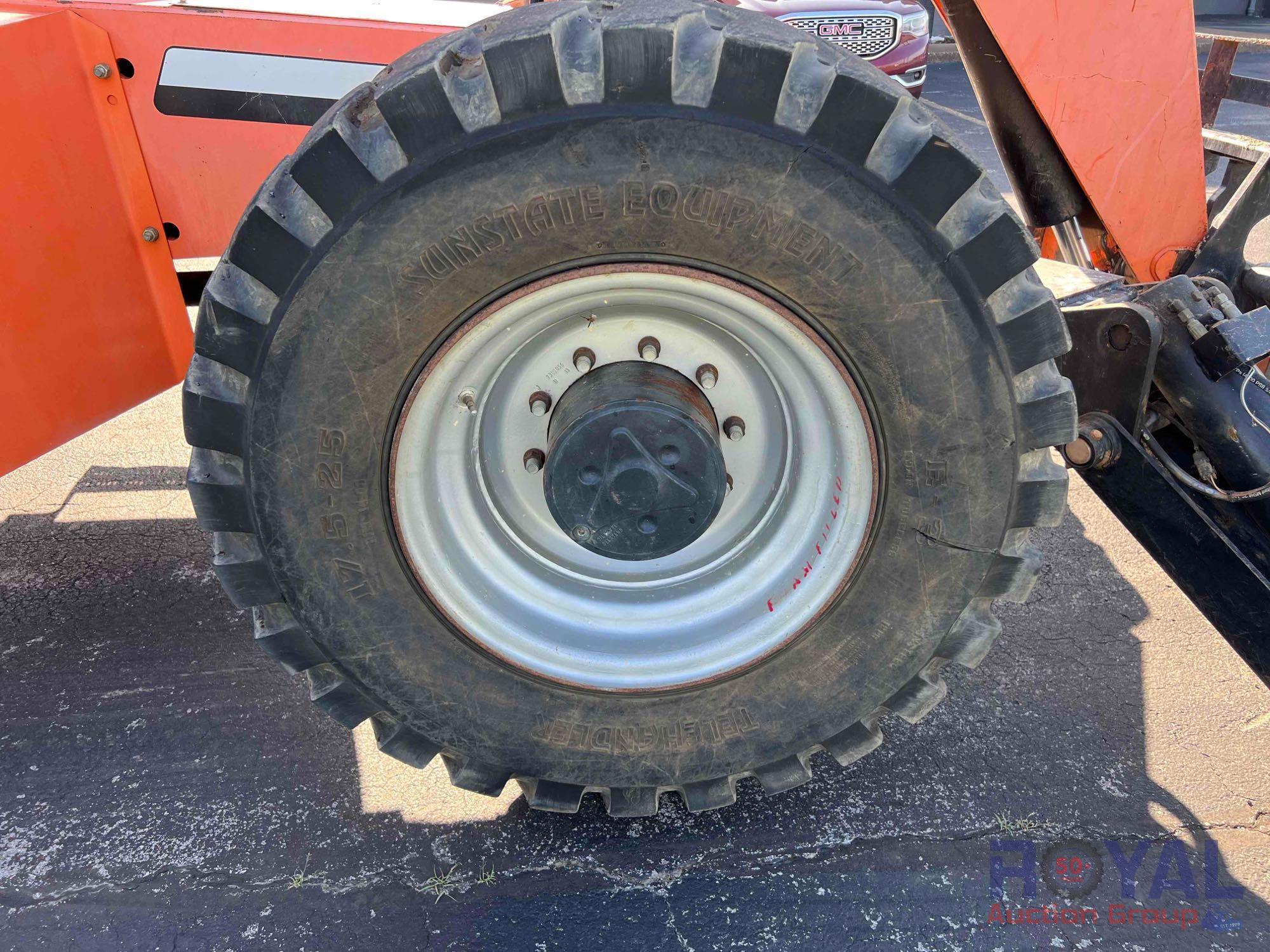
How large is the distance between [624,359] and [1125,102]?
1364mm

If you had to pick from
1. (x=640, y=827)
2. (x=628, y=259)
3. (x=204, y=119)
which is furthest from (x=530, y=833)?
Result: (x=204, y=119)

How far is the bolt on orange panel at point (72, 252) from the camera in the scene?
204 centimetres

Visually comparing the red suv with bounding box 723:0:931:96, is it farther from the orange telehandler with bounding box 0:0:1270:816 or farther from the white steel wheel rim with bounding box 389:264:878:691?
the white steel wheel rim with bounding box 389:264:878:691

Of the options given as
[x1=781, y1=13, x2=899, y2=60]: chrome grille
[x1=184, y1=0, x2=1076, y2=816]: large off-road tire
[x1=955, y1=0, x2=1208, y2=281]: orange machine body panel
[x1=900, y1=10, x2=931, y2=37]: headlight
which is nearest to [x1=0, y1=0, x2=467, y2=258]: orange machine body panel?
[x1=184, y1=0, x2=1076, y2=816]: large off-road tire

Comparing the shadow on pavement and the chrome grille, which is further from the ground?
the chrome grille

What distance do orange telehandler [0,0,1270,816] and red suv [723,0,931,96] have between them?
717cm

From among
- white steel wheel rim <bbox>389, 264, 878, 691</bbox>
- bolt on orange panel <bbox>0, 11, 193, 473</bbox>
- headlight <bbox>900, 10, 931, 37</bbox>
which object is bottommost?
white steel wheel rim <bbox>389, 264, 878, 691</bbox>

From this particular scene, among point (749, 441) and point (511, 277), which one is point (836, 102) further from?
point (749, 441)

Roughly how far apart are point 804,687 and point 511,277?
1.05 metres

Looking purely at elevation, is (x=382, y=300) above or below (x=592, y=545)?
above

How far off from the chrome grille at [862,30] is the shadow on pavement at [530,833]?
7.77 m

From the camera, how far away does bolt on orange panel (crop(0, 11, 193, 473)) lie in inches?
80.1

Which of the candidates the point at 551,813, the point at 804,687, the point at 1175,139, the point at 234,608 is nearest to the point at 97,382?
the point at 234,608

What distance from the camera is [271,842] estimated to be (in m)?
2.22
